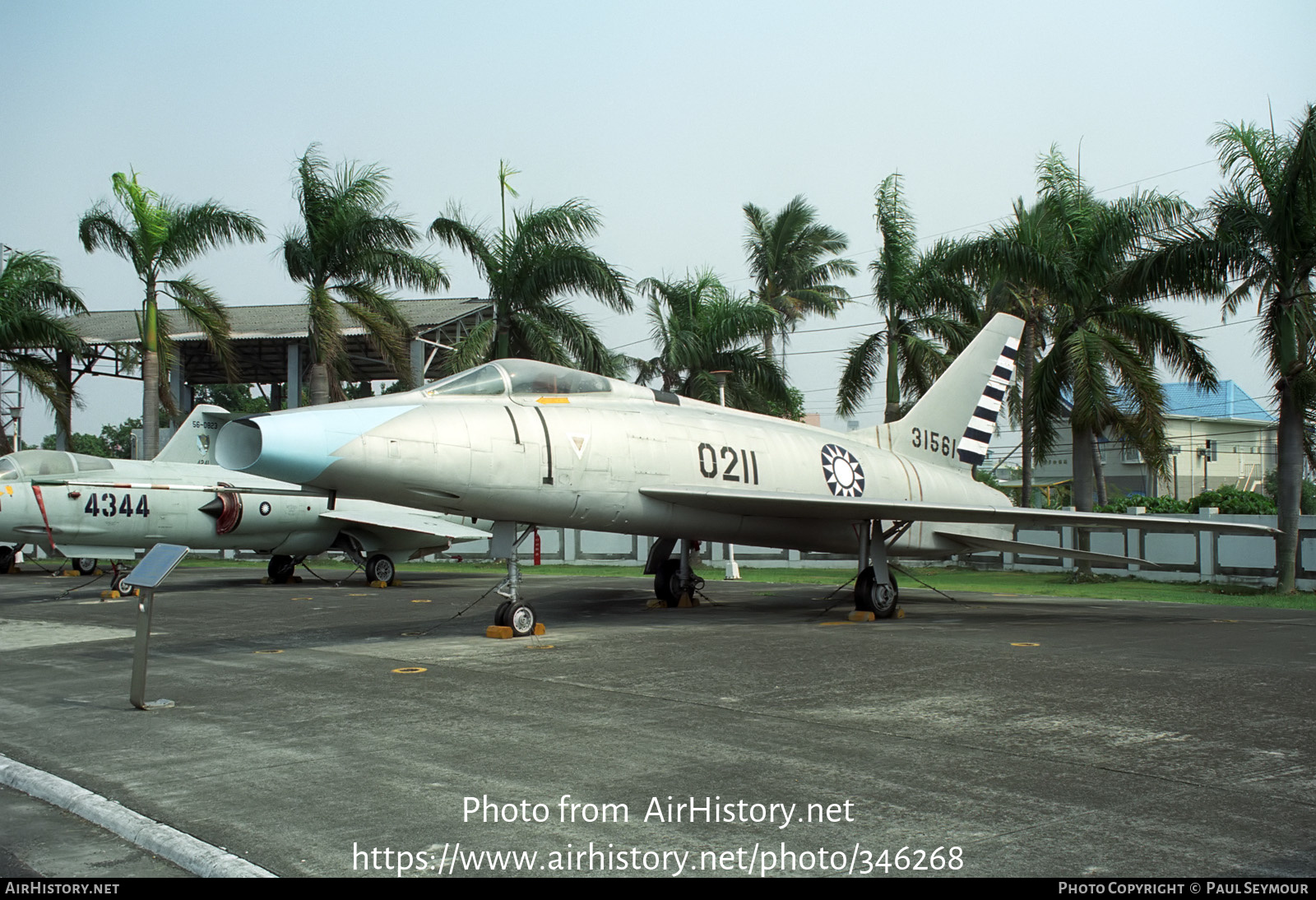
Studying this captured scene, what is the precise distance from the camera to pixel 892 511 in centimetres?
1327

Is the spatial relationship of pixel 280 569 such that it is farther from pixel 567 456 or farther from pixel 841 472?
pixel 567 456

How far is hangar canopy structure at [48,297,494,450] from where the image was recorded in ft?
127

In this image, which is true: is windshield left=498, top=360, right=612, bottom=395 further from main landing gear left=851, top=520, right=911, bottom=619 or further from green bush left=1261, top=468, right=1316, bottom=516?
green bush left=1261, top=468, right=1316, bottom=516

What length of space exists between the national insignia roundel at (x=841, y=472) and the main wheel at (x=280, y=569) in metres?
14.8

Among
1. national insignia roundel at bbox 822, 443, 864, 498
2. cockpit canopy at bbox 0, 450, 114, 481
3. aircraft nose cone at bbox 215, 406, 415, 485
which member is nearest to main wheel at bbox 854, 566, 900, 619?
national insignia roundel at bbox 822, 443, 864, 498

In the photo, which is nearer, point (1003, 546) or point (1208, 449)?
point (1003, 546)

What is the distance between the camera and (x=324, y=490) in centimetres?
994

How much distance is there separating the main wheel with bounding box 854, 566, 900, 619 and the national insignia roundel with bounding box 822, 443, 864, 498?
59.7 inches

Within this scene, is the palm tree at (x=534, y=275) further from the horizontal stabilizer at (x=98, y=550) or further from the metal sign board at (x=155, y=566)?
the metal sign board at (x=155, y=566)

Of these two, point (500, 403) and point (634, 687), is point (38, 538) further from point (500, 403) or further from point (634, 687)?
point (634, 687)

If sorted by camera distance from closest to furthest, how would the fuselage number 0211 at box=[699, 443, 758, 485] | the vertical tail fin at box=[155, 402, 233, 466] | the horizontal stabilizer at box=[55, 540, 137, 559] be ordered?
1. the fuselage number 0211 at box=[699, 443, 758, 485]
2. the horizontal stabilizer at box=[55, 540, 137, 559]
3. the vertical tail fin at box=[155, 402, 233, 466]

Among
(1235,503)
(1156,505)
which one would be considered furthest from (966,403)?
(1156,505)

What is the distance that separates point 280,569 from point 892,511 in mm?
A: 16470

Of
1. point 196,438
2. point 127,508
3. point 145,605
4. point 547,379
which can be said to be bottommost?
point 145,605
